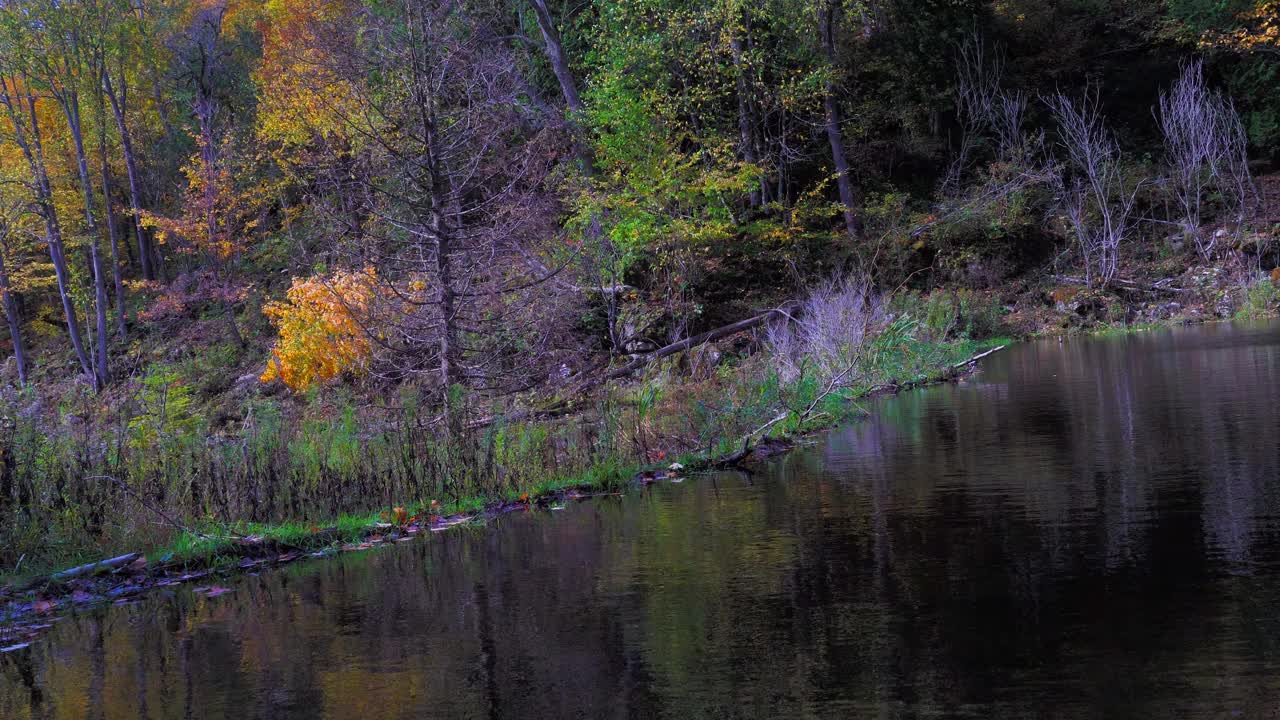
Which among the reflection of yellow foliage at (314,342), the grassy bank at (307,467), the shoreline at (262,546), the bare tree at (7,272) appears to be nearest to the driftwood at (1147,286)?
the grassy bank at (307,467)

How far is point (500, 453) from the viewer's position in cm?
1202

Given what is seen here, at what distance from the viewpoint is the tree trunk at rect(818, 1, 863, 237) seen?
3431 centimetres

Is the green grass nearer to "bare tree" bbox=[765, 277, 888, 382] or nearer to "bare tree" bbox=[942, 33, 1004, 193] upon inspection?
"bare tree" bbox=[765, 277, 888, 382]

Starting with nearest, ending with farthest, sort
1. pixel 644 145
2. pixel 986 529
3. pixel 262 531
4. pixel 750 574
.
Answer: pixel 750 574 → pixel 986 529 → pixel 262 531 → pixel 644 145

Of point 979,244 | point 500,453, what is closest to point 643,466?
point 500,453

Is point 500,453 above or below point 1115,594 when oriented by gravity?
above

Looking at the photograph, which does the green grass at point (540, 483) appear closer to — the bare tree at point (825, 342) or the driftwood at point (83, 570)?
the driftwood at point (83, 570)

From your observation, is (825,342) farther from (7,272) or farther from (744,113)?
(7,272)

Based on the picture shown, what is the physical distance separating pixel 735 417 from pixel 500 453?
3096 mm

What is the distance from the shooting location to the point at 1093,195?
119 feet

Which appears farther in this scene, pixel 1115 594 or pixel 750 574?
pixel 750 574

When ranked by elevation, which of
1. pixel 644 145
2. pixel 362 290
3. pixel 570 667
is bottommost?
pixel 570 667

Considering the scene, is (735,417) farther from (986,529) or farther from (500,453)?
(986,529)

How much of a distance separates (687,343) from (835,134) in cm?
1421
